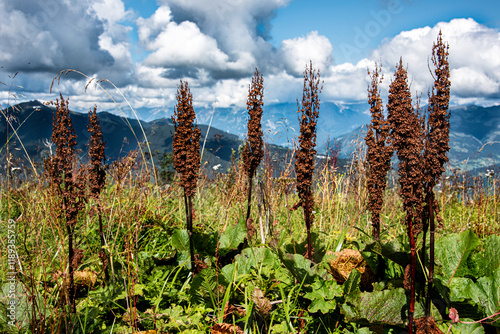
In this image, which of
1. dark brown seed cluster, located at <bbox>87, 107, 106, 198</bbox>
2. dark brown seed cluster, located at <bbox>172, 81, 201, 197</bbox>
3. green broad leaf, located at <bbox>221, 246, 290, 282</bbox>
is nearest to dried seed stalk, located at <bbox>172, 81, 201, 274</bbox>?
dark brown seed cluster, located at <bbox>172, 81, 201, 197</bbox>

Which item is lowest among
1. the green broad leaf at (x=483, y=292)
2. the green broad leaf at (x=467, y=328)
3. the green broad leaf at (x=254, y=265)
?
the green broad leaf at (x=467, y=328)

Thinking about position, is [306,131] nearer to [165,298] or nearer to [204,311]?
[204,311]

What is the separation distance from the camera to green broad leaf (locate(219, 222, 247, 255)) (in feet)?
9.61

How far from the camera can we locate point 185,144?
Result: 2596 millimetres

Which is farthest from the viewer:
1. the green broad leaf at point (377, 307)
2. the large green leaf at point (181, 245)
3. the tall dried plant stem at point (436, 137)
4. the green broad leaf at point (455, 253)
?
the large green leaf at point (181, 245)

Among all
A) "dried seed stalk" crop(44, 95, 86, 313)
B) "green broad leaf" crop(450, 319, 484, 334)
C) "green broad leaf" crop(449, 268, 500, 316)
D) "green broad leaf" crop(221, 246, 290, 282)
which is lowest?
"green broad leaf" crop(450, 319, 484, 334)

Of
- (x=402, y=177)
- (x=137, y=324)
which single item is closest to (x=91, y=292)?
(x=137, y=324)

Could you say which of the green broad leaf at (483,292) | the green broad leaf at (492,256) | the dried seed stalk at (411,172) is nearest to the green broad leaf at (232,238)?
the dried seed stalk at (411,172)

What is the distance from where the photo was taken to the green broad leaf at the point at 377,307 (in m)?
1.93

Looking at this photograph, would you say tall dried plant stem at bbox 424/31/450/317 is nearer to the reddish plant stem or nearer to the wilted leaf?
the wilted leaf

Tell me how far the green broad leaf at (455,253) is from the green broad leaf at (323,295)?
83 centimetres

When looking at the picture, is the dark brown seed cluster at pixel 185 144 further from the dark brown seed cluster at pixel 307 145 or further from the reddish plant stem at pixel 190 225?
the dark brown seed cluster at pixel 307 145

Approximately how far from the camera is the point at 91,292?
2475 millimetres

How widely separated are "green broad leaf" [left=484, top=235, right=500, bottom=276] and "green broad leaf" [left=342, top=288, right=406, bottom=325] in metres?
0.82
